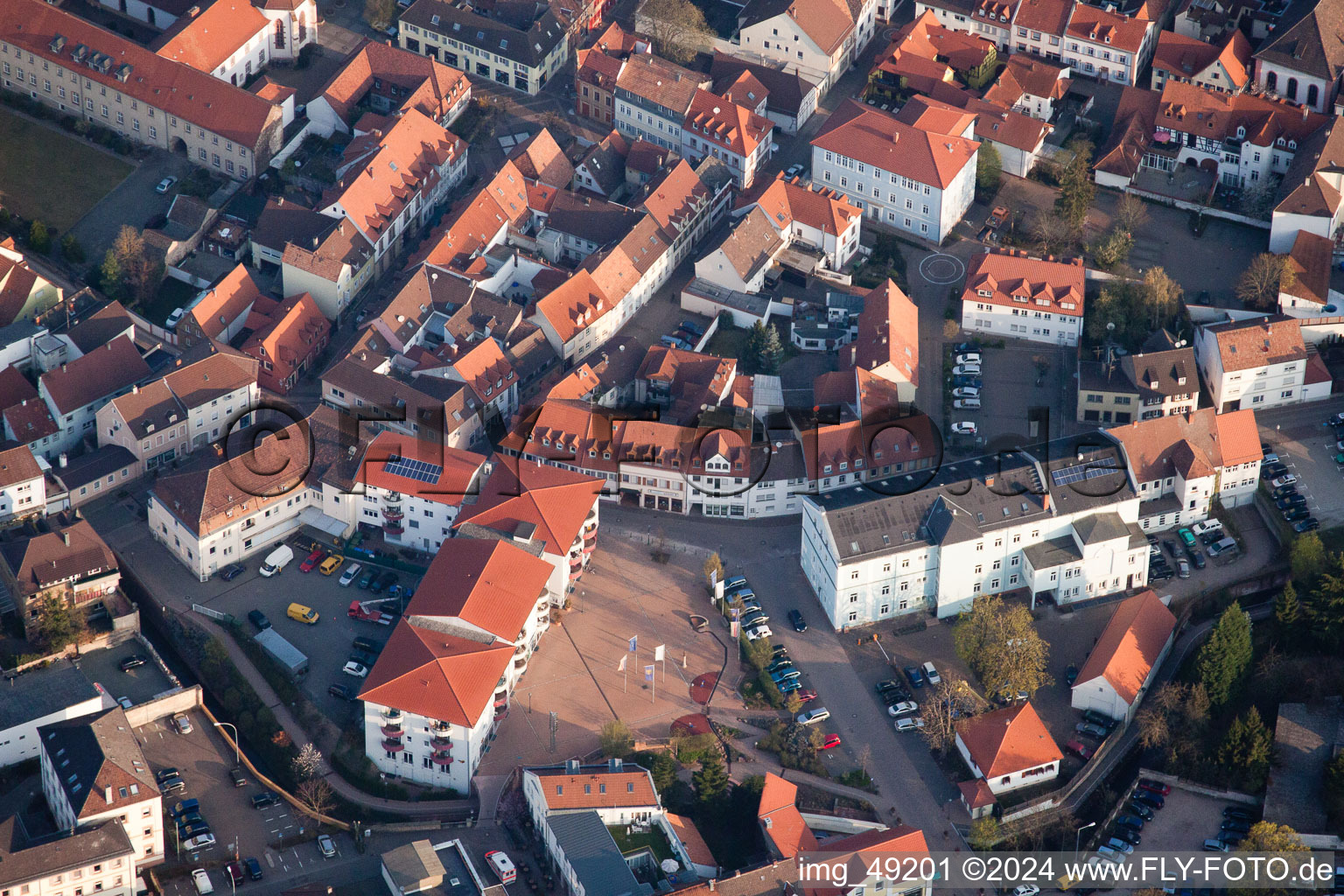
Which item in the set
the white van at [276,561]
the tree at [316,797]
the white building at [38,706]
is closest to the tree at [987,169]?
the white van at [276,561]

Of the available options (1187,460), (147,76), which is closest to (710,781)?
(1187,460)

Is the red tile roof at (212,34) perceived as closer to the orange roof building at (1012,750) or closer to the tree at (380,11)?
the tree at (380,11)

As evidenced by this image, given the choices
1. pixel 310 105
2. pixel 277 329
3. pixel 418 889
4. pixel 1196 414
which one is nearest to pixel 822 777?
pixel 418 889

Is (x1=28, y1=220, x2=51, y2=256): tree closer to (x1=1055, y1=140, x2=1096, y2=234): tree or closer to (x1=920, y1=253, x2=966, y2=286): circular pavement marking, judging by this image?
(x1=920, y1=253, x2=966, y2=286): circular pavement marking

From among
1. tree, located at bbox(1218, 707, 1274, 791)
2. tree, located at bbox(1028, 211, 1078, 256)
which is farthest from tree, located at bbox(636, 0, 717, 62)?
tree, located at bbox(1218, 707, 1274, 791)

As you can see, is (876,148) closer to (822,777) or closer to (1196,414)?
(1196,414)

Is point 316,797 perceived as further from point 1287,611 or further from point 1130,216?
point 1130,216
